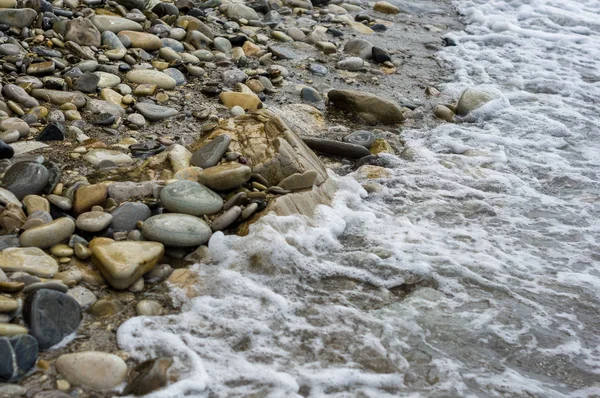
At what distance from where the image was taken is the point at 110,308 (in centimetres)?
267

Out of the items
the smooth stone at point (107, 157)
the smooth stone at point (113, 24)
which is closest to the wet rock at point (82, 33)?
the smooth stone at point (113, 24)

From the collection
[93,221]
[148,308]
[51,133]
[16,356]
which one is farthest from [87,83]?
[16,356]

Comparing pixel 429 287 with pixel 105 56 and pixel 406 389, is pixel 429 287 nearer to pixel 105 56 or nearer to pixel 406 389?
pixel 406 389

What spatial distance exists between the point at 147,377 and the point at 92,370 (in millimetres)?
205

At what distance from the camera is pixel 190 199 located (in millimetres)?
3297

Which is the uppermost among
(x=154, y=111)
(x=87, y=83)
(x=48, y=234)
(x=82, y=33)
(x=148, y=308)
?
(x=82, y=33)

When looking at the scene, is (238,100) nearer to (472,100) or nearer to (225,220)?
(225,220)

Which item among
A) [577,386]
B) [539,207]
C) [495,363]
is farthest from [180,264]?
[539,207]

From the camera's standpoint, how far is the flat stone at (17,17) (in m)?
4.91

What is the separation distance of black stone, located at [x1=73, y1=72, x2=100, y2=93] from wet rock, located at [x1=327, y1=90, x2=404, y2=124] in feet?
6.14

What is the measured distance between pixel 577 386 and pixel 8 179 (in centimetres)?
288

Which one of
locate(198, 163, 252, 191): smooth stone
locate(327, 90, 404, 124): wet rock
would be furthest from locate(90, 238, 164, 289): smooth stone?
locate(327, 90, 404, 124): wet rock

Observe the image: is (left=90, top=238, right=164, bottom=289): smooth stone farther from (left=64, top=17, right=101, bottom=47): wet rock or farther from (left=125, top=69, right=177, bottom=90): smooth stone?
(left=64, top=17, right=101, bottom=47): wet rock

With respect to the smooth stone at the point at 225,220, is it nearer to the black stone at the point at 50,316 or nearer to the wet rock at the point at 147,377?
the black stone at the point at 50,316
